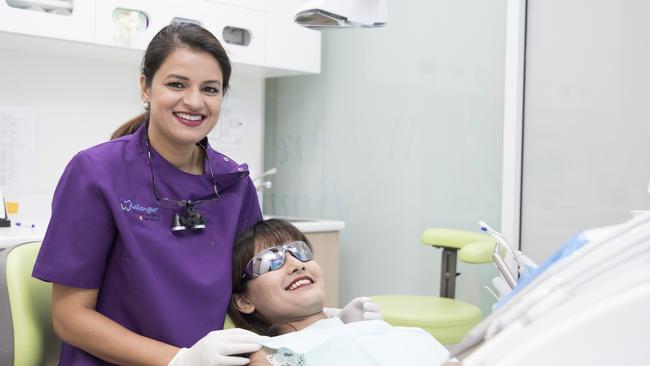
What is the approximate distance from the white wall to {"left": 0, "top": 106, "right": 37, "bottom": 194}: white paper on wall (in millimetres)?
13

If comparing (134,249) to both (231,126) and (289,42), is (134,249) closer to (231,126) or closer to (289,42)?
(289,42)

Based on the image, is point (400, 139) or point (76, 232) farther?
point (400, 139)

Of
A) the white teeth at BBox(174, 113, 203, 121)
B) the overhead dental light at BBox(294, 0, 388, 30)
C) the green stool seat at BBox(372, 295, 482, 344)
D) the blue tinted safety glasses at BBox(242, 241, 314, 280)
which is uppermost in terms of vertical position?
the overhead dental light at BBox(294, 0, 388, 30)

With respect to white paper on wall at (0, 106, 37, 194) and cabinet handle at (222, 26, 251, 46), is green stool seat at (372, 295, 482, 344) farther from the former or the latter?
white paper on wall at (0, 106, 37, 194)

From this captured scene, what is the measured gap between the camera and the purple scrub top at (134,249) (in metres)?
1.40

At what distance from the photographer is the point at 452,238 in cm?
265

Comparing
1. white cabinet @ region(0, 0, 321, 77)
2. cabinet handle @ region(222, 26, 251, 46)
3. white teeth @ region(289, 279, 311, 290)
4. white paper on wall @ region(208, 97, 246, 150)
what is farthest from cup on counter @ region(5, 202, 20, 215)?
white teeth @ region(289, 279, 311, 290)

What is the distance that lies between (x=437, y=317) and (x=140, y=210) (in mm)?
1232

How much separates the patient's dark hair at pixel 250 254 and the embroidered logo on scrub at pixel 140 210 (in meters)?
Result: 0.24

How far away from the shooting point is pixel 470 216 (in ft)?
9.93

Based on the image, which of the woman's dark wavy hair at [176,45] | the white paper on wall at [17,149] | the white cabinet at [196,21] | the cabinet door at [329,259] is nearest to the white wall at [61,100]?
the white paper on wall at [17,149]

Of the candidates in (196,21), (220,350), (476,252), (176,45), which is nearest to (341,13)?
(176,45)

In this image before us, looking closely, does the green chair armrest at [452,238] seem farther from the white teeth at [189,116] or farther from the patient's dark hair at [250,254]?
the white teeth at [189,116]

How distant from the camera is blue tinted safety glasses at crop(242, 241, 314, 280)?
1636 millimetres
